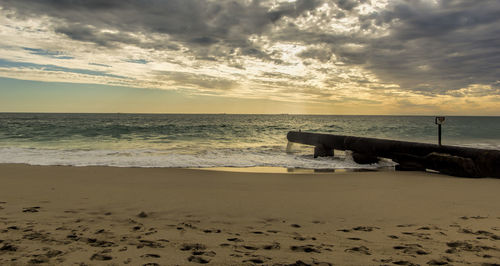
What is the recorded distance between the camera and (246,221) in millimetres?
4422

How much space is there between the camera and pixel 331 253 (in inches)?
126

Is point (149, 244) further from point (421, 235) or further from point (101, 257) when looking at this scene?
point (421, 235)

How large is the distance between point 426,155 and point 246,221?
7.70 meters

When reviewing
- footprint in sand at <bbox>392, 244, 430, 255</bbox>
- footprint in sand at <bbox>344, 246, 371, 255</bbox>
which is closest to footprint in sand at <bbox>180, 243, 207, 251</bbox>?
footprint in sand at <bbox>344, 246, 371, 255</bbox>

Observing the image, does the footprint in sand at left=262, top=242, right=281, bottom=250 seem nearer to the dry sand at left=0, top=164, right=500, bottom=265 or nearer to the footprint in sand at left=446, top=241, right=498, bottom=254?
the dry sand at left=0, top=164, right=500, bottom=265

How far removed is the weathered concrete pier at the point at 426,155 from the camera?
8289 mm

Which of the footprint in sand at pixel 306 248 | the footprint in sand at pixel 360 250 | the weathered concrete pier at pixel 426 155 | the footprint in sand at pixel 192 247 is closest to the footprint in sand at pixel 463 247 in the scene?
the footprint in sand at pixel 360 250

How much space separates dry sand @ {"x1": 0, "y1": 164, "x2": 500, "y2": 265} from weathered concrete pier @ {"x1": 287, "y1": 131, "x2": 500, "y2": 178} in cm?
93

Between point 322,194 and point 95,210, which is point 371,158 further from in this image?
point 95,210

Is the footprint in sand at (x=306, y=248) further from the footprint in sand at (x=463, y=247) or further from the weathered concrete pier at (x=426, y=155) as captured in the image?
the weathered concrete pier at (x=426, y=155)

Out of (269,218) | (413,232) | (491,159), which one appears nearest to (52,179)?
(269,218)

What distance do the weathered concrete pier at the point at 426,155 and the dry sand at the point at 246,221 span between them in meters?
0.93

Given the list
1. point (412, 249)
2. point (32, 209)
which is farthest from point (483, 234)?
point (32, 209)

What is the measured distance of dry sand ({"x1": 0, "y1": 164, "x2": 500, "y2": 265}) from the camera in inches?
123
